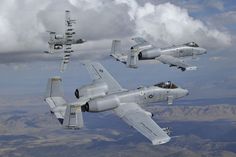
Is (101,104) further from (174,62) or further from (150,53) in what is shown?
(150,53)

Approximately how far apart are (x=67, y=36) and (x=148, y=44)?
17890 millimetres

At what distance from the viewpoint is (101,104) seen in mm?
63594

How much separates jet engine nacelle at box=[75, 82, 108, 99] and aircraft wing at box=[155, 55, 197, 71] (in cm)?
1910

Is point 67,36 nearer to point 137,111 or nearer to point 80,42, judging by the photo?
point 80,42

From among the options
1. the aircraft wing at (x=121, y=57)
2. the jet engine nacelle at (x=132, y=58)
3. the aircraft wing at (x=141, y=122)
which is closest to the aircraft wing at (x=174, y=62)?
the jet engine nacelle at (x=132, y=58)

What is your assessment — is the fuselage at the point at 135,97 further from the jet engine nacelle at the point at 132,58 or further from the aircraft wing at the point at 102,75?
the jet engine nacelle at the point at 132,58

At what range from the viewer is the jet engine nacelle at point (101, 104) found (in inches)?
2479

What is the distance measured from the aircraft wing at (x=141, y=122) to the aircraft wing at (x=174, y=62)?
18504mm

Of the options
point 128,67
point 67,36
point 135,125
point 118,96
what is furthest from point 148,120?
point 67,36

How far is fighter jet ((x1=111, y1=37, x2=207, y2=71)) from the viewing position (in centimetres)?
8706

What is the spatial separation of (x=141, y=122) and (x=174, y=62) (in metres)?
29.2

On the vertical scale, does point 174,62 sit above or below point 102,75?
above

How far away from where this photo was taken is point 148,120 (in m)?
62.1

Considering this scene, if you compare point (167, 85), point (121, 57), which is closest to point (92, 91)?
point (167, 85)
